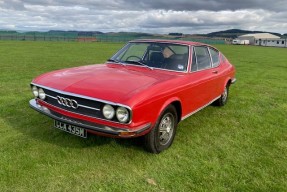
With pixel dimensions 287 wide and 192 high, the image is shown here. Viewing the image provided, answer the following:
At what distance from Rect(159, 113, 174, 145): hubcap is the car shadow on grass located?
33 cm

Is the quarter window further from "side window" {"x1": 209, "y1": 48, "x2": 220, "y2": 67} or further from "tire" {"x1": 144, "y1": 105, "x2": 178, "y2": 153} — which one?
"tire" {"x1": 144, "y1": 105, "x2": 178, "y2": 153}

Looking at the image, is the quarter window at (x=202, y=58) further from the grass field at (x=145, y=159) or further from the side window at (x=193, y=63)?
the grass field at (x=145, y=159)

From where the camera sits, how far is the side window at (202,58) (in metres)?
5.09

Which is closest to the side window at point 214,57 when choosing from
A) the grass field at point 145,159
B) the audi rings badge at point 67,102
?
the grass field at point 145,159

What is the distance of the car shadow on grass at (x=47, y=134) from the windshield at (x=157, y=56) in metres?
1.34

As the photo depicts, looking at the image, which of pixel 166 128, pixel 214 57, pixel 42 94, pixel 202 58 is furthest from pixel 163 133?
pixel 214 57

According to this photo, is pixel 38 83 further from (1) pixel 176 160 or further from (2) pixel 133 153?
(1) pixel 176 160

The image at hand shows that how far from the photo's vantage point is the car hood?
11.2 feet

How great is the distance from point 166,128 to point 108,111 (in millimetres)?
1119

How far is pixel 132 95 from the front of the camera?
10.8 feet

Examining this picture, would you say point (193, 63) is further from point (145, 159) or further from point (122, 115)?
point (122, 115)

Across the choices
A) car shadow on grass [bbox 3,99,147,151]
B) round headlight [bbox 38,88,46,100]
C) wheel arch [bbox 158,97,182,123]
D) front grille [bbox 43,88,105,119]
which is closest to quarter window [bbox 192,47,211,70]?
wheel arch [bbox 158,97,182,123]

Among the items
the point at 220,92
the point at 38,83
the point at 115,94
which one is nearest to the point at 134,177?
the point at 115,94

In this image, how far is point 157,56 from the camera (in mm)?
4828
